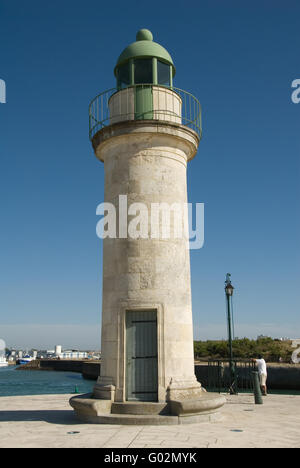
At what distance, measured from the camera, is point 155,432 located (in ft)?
28.9

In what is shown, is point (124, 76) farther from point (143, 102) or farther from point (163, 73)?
point (143, 102)

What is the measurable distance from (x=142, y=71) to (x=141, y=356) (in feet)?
26.9

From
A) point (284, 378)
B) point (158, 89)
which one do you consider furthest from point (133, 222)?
point (284, 378)

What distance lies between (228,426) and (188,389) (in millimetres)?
1441

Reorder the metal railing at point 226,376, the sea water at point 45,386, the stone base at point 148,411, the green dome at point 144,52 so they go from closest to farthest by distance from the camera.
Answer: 1. the stone base at point 148,411
2. the green dome at point 144,52
3. the metal railing at point 226,376
4. the sea water at point 45,386

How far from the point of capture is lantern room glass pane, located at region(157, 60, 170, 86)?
40.9 ft

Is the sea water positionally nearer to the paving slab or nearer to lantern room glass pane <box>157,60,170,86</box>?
the paving slab

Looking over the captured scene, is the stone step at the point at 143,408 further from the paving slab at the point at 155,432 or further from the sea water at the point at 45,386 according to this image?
the sea water at the point at 45,386

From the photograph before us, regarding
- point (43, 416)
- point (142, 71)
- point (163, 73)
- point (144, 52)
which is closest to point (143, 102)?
point (142, 71)

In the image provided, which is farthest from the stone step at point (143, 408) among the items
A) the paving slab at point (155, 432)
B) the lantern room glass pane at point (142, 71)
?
the lantern room glass pane at point (142, 71)

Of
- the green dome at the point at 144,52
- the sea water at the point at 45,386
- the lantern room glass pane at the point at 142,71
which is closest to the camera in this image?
the green dome at the point at 144,52

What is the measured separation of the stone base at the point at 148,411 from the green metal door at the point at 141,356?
46 centimetres

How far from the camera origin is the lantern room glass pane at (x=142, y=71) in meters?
12.4

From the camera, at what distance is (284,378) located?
2592 cm
